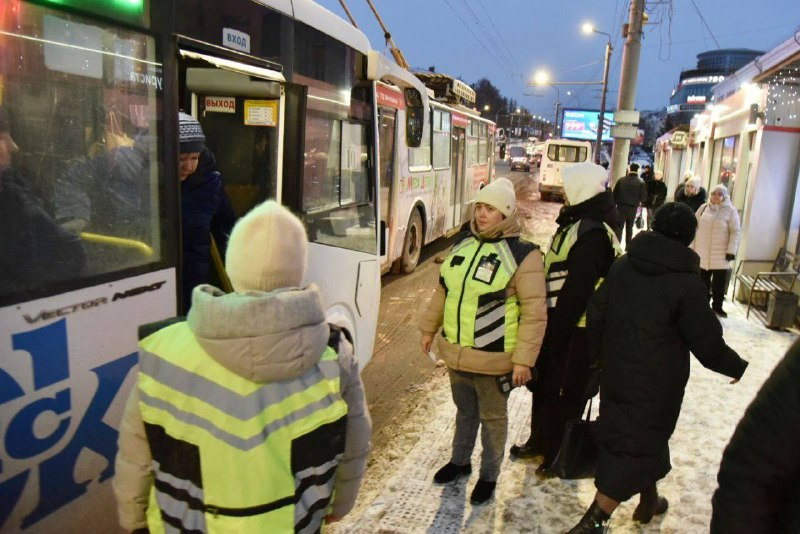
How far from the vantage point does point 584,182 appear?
11.6 ft

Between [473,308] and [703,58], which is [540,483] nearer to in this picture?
[473,308]

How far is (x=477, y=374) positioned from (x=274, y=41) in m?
2.35

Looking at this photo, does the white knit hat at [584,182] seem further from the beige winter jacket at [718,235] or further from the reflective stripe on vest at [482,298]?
the beige winter jacket at [718,235]

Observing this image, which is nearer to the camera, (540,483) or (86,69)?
(86,69)

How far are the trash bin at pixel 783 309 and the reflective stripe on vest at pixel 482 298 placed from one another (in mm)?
5706

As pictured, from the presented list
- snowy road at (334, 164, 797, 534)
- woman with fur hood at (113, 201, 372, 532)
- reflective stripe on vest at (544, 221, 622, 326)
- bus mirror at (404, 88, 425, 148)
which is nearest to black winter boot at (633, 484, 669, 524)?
snowy road at (334, 164, 797, 534)

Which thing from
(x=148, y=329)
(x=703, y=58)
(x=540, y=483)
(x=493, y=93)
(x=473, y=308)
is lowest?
(x=540, y=483)

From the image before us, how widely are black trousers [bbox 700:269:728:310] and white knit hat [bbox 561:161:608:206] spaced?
199 inches

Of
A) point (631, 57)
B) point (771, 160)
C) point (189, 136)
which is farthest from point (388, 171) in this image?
point (189, 136)

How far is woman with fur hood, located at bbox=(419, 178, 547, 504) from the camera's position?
128 inches

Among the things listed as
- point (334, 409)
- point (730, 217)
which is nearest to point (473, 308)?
point (334, 409)

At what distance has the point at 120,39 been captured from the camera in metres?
2.55

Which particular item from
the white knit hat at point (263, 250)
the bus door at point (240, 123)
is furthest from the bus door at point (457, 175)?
the white knit hat at point (263, 250)

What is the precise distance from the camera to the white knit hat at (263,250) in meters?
1.54
